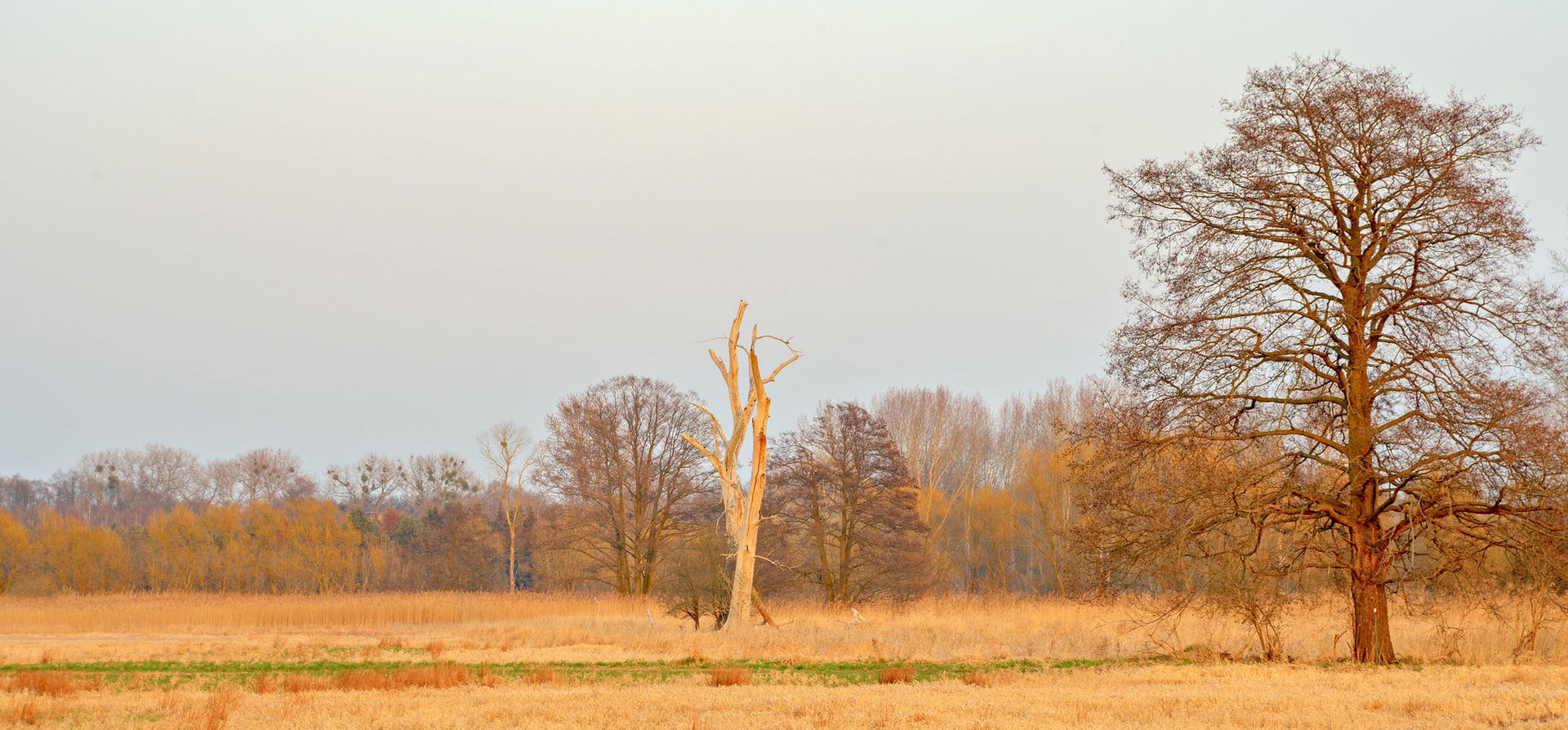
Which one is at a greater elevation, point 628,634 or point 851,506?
point 851,506

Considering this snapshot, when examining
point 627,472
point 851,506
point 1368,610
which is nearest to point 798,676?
point 1368,610

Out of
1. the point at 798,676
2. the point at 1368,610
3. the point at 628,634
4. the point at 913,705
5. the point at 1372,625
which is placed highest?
the point at 1368,610

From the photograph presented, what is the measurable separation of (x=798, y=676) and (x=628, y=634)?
34.9ft

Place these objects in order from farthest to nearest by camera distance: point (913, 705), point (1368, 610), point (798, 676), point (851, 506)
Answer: point (851, 506)
point (798, 676)
point (1368, 610)
point (913, 705)

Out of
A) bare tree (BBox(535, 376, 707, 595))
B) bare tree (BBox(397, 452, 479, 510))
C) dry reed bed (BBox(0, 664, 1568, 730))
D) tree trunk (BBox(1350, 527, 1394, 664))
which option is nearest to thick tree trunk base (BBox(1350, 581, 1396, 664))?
tree trunk (BBox(1350, 527, 1394, 664))

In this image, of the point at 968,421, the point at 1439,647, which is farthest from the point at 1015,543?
the point at 1439,647

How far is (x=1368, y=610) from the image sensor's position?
50.4ft

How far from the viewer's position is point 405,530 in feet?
224

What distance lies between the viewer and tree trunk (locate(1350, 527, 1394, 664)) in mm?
15148

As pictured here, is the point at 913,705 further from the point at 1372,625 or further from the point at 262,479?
the point at 262,479

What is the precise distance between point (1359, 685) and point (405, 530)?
212 feet

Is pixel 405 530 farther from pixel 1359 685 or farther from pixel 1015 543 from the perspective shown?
pixel 1359 685

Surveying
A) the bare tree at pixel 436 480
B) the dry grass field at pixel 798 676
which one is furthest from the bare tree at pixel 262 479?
the dry grass field at pixel 798 676

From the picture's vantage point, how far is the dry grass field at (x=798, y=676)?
1054cm
